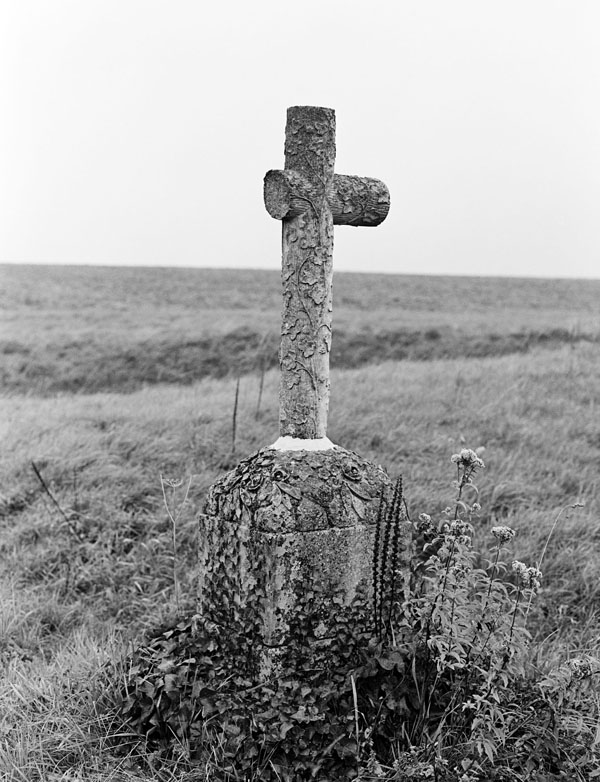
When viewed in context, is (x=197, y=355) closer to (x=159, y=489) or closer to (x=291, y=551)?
(x=159, y=489)

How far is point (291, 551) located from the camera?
2.69m

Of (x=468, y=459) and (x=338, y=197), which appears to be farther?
(x=338, y=197)

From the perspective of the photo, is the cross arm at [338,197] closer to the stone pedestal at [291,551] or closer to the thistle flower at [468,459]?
the stone pedestal at [291,551]

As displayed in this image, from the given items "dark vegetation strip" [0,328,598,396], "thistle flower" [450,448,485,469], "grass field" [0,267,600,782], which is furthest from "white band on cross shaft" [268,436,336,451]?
"dark vegetation strip" [0,328,598,396]

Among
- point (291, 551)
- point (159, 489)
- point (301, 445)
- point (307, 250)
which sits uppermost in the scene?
point (307, 250)

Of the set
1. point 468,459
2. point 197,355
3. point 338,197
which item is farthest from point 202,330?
point 468,459

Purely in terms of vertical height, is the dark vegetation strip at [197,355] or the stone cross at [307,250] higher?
the stone cross at [307,250]

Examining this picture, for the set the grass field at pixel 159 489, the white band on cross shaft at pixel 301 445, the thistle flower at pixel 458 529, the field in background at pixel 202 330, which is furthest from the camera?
the field in background at pixel 202 330

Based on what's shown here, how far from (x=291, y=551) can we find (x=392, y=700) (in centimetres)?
67

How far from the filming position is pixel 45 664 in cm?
343

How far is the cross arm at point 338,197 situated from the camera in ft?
9.37

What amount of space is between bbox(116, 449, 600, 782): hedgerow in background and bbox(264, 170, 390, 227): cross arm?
3.66ft

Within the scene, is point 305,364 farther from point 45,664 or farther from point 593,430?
point 593,430

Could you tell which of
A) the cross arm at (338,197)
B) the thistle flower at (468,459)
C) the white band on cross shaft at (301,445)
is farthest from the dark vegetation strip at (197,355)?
the thistle flower at (468,459)
